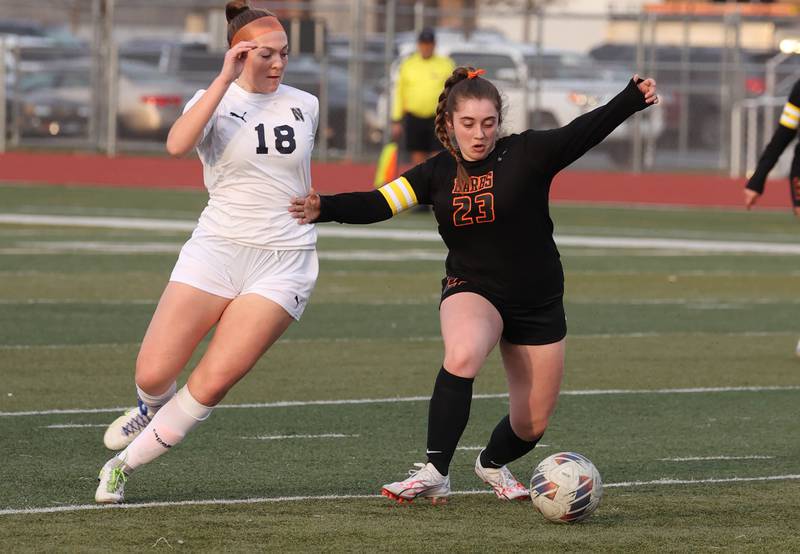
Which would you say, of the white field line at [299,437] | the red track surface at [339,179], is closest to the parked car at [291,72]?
the red track surface at [339,179]

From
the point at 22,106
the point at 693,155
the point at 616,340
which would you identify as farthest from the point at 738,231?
the point at 22,106

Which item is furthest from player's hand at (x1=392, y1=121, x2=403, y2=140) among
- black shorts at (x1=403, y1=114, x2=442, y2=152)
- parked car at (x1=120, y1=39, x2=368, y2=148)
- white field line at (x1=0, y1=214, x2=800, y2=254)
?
parked car at (x1=120, y1=39, x2=368, y2=148)

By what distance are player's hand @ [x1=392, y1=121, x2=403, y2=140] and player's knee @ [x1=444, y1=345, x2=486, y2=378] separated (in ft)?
50.6

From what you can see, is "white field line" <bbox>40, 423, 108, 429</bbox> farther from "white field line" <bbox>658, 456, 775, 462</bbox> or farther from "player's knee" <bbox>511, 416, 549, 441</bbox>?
"white field line" <bbox>658, 456, 775, 462</bbox>

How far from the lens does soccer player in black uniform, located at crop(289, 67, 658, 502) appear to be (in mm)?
6867

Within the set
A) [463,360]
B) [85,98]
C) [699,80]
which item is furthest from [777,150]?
[85,98]

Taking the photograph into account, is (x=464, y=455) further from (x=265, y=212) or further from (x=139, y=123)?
(x=139, y=123)

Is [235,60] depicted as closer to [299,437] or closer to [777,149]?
[299,437]

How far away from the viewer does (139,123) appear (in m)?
30.4

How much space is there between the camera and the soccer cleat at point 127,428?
24.2 ft

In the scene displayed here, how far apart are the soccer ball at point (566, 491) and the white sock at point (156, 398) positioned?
5.06 ft

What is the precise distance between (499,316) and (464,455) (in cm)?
157

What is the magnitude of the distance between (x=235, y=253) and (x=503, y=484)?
147 centimetres

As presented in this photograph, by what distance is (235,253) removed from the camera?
6945 mm
